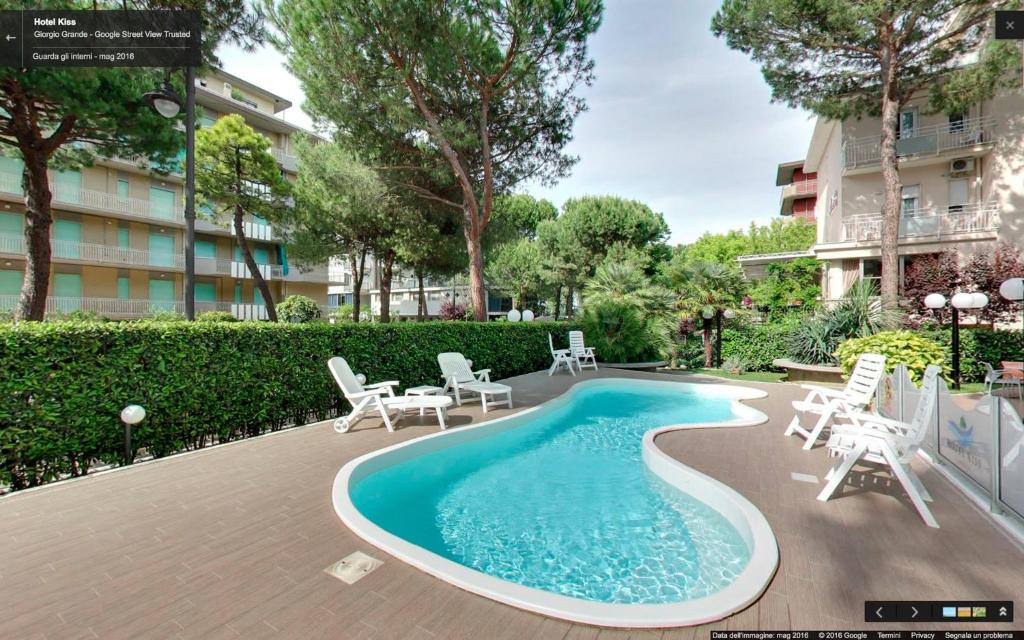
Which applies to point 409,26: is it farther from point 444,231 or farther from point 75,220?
point 75,220

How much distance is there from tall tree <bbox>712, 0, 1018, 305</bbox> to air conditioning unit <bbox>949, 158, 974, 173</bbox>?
2.60 meters

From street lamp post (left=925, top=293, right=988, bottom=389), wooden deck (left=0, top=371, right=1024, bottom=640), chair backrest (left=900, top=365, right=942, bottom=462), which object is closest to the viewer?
wooden deck (left=0, top=371, right=1024, bottom=640)

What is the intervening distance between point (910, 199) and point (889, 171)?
206 inches

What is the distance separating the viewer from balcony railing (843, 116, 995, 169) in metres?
15.8

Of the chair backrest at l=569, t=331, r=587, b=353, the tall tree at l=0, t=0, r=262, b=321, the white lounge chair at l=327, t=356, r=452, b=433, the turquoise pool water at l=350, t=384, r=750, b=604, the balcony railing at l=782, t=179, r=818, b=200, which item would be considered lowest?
the turquoise pool water at l=350, t=384, r=750, b=604

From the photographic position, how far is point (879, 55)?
14.1 metres

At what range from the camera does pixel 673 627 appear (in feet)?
7.58

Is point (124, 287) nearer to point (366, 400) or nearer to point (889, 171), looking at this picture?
point (366, 400)

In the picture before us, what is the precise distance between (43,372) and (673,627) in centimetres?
622

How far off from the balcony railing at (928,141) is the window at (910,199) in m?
1.34

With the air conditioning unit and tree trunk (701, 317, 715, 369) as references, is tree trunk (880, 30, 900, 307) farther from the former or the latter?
tree trunk (701, 317, 715, 369)

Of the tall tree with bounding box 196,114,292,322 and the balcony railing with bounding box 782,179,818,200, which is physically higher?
the balcony railing with bounding box 782,179,818,200

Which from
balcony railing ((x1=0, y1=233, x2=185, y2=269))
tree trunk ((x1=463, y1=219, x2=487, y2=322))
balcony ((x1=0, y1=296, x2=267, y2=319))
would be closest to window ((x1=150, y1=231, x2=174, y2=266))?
balcony railing ((x1=0, y1=233, x2=185, y2=269))

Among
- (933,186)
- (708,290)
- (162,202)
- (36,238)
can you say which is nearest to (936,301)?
(708,290)
